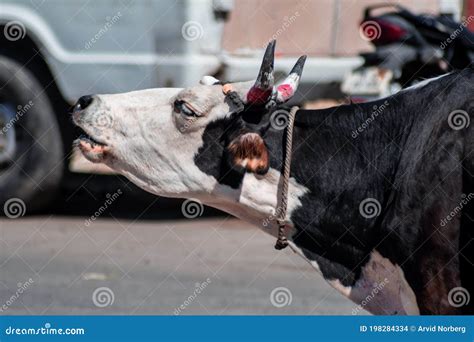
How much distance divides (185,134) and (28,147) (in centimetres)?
563

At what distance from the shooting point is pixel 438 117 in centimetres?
503

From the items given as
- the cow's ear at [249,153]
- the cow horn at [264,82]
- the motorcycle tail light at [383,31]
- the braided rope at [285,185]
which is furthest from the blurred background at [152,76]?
the cow horn at [264,82]

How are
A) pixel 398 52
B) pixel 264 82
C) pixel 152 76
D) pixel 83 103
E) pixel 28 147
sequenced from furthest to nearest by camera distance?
pixel 28 147
pixel 152 76
pixel 398 52
pixel 83 103
pixel 264 82

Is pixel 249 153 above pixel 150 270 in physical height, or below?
above

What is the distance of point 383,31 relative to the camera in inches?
388

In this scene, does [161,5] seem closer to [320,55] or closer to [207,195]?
[320,55]

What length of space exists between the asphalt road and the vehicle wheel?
12.4 inches

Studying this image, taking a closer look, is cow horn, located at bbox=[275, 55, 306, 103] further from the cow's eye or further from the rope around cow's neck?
the cow's eye

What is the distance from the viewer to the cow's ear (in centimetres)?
512

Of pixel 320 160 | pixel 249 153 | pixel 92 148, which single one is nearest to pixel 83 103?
pixel 92 148

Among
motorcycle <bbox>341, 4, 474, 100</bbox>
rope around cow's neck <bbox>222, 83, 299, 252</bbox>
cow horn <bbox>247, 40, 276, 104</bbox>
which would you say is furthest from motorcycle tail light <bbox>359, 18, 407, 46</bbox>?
cow horn <bbox>247, 40, 276, 104</bbox>

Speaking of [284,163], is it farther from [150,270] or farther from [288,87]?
[150,270]

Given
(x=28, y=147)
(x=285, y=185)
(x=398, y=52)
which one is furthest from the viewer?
(x=28, y=147)

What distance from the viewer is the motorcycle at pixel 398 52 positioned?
9250mm
